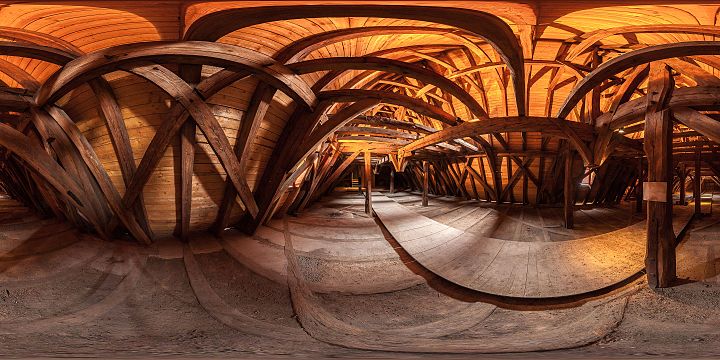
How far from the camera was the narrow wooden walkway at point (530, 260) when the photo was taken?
4.52 metres

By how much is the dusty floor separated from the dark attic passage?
28mm

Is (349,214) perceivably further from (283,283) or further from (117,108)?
(117,108)

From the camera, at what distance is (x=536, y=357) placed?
242 centimetres

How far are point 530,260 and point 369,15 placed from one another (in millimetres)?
5179

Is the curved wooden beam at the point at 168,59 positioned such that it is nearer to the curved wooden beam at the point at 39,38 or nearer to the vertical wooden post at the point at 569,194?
the curved wooden beam at the point at 39,38

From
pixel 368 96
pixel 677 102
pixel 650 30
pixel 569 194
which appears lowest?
pixel 569 194

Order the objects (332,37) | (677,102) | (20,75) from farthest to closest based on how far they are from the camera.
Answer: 1. (677,102)
2. (20,75)
3. (332,37)

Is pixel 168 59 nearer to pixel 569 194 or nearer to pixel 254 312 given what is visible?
pixel 254 312

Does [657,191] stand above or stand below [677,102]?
below

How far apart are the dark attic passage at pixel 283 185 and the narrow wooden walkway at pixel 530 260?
5 cm

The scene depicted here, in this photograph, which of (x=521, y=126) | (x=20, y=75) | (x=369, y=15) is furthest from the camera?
(x=521, y=126)

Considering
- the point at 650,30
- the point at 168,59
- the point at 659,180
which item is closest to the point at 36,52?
the point at 168,59

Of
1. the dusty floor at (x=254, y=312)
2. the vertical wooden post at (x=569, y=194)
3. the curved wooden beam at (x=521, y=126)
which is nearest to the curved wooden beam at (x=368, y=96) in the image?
the curved wooden beam at (x=521, y=126)

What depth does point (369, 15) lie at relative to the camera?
2.43m
